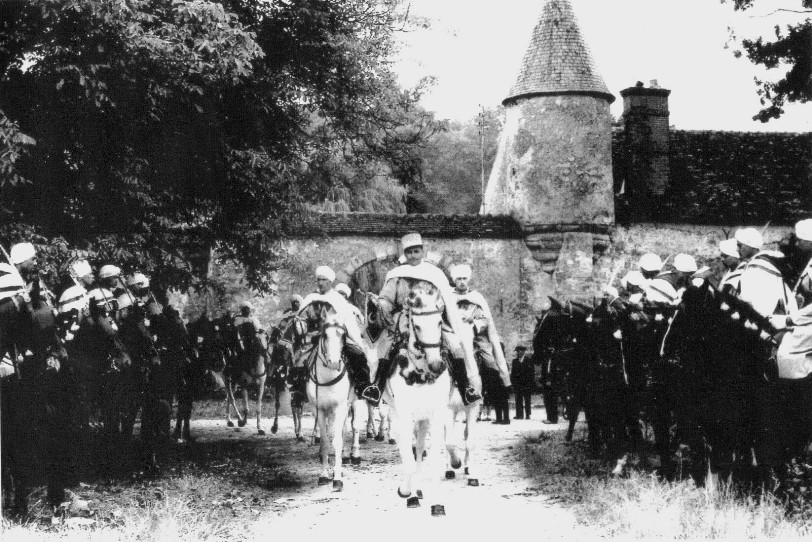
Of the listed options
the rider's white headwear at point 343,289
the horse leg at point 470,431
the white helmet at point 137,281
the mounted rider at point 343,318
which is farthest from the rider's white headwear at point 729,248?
the white helmet at point 137,281

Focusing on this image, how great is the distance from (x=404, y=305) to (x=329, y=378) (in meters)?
2.46

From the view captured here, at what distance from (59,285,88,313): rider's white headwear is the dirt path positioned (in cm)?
300

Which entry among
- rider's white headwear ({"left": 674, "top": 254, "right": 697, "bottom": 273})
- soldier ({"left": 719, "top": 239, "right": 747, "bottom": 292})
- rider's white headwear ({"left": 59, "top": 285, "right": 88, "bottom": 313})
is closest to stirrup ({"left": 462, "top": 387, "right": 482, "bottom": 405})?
soldier ({"left": 719, "top": 239, "right": 747, "bottom": 292})

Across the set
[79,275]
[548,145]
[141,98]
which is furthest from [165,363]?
[548,145]

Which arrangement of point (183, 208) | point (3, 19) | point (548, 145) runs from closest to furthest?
1. point (3, 19)
2. point (183, 208)
3. point (548, 145)

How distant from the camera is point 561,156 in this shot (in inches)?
1121

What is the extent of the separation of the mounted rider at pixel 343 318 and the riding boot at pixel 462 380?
220cm

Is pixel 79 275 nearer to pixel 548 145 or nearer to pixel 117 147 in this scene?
pixel 117 147

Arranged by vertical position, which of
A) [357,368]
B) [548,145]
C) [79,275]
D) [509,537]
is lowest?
[509,537]

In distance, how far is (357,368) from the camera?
468 inches

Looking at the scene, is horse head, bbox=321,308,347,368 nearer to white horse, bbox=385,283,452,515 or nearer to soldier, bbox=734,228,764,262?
white horse, bbox=385,283,452,515

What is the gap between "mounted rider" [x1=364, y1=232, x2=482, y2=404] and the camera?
9.30 m

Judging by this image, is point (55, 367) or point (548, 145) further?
point (548, 145)

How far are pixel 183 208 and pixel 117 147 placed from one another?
206 cm
